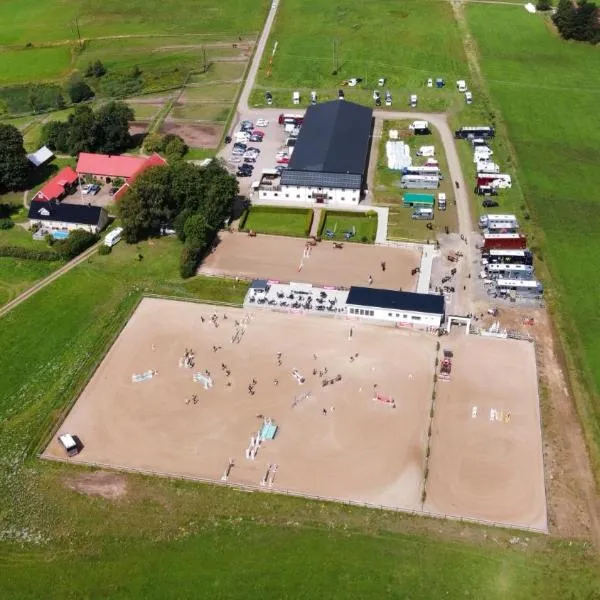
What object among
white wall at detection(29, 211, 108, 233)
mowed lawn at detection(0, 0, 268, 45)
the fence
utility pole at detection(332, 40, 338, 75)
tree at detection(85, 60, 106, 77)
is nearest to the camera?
the fence

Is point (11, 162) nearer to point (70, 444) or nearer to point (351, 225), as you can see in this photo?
point (351, 225)

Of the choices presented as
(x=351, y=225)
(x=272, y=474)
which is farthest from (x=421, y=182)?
(x=272, y=474)

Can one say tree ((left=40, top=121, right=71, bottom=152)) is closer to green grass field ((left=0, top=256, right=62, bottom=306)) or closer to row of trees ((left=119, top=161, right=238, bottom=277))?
row of trees ((left=119, top=161, right=238, bottom=277))

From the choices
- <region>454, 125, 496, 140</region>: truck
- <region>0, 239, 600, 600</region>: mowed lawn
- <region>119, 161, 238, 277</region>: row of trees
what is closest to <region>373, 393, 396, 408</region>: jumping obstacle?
<region>0, 239, 600, 600</region>: mowed lawn

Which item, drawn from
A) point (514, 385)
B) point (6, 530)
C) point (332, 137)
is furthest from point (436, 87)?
point (6, 530)

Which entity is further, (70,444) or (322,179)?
(322,179)

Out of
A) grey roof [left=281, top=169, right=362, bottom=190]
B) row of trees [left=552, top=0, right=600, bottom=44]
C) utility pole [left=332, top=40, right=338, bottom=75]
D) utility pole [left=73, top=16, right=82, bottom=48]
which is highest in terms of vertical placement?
row of trees [left=552, top=0, right=600, bottom=44]

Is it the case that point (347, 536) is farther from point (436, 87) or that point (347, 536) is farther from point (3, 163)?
point (436, 87)
